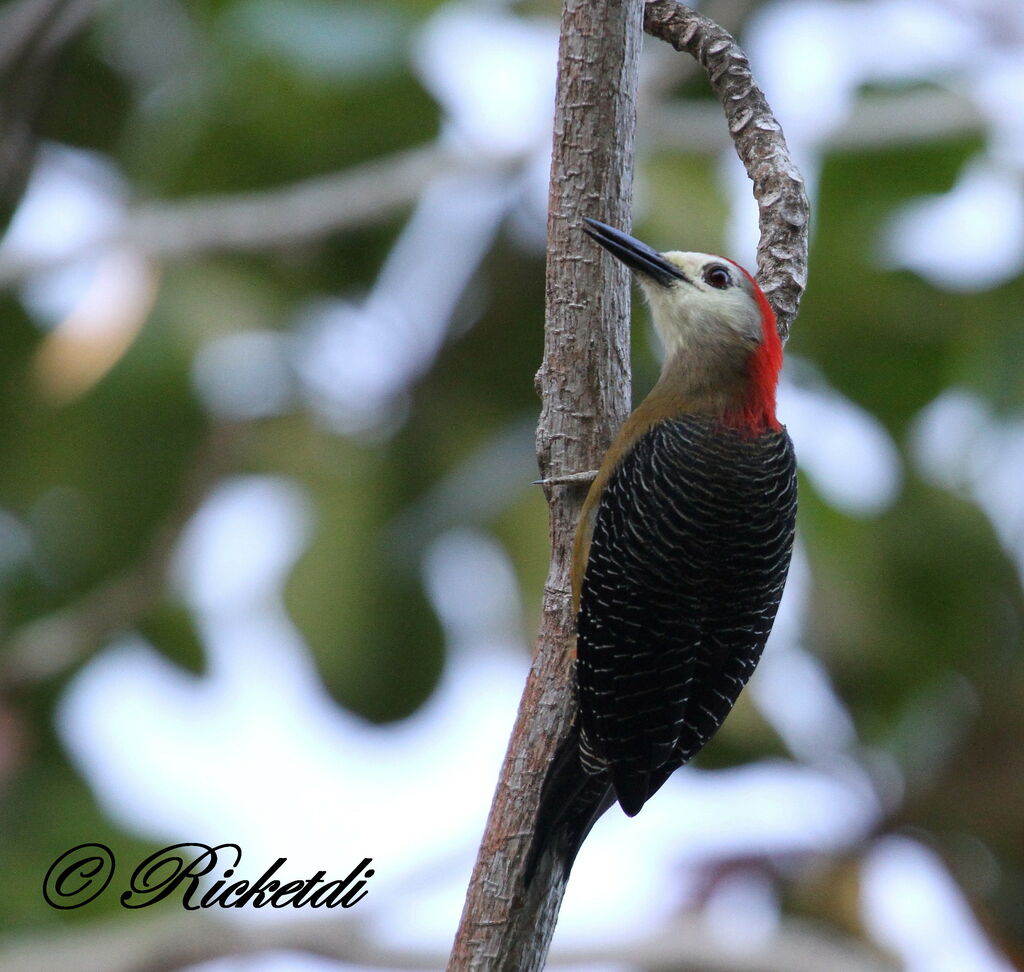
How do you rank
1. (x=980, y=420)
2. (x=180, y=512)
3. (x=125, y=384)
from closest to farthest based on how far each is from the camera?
(x=980, y=420) < (x=125, y=384) < (x=180, y=512)

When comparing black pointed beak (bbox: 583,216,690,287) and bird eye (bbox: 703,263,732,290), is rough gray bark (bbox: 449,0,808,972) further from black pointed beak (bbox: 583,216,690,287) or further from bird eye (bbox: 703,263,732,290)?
bird eye (bbox: 703,263,732,290)

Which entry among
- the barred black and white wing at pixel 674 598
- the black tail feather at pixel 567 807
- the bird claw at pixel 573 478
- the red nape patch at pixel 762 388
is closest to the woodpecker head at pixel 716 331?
the red nape patch at pixel 762 388

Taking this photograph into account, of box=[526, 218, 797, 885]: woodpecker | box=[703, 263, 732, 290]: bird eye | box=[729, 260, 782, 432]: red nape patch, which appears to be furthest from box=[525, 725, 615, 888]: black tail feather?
box=[703, 263, 732, 290]: bird eye

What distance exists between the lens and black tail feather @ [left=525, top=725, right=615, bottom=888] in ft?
9.53

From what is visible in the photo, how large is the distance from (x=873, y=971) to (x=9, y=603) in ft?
16.3

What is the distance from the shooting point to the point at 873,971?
6000 mm

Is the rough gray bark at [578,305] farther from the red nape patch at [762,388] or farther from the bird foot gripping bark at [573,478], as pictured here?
the red nape patch at [762,388]

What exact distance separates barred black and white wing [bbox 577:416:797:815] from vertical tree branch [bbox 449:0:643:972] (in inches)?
6.5

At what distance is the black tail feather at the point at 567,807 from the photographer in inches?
114

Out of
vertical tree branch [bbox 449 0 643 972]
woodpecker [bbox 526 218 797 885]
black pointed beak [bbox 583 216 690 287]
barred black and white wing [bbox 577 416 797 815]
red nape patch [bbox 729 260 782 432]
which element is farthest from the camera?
red nape patch [bbox 729 260 782 432]

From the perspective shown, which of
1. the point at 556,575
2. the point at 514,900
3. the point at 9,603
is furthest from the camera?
the point at 9,603

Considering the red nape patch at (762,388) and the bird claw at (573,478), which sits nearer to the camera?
the bird claw at (573,478)

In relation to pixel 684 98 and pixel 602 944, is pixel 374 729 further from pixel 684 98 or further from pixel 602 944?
pixel 684 98

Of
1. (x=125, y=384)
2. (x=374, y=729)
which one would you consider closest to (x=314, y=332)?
(x=125, y=384)
